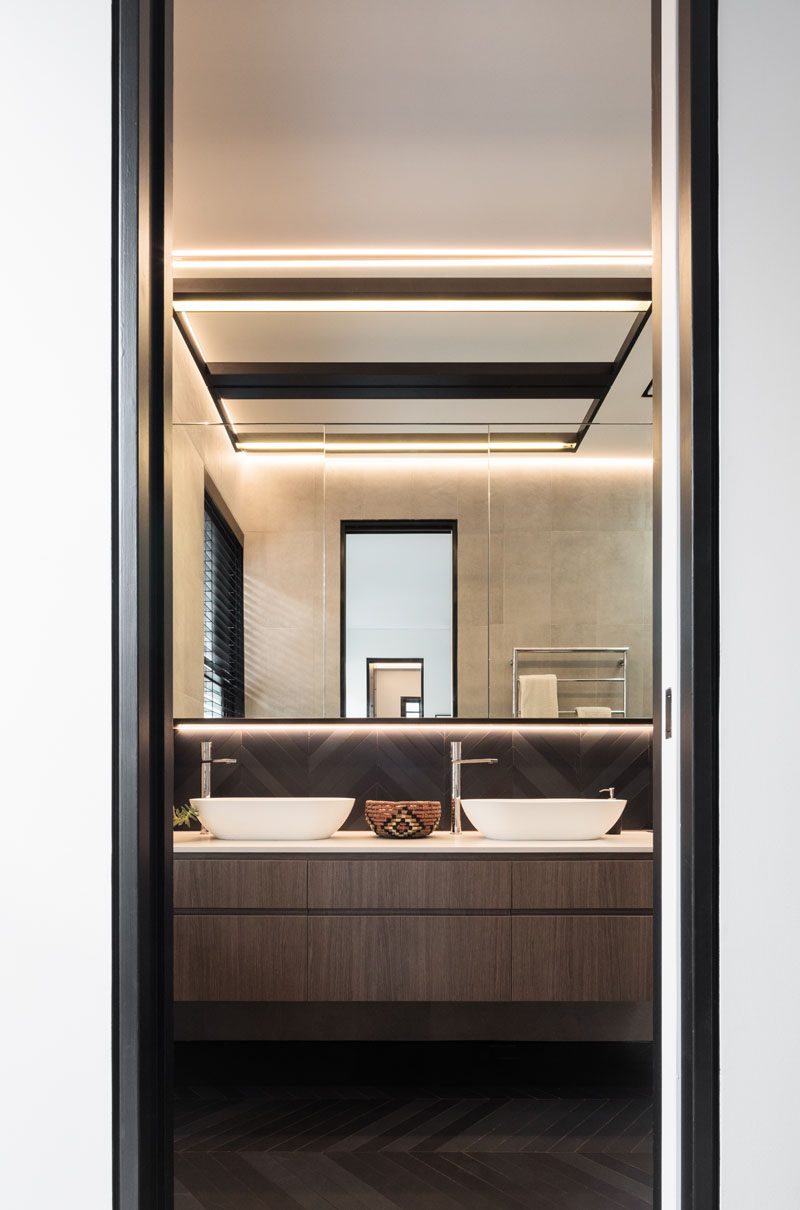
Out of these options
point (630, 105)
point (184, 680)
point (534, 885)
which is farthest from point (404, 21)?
point (534, 885)

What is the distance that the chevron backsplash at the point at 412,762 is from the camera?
13.1 ft

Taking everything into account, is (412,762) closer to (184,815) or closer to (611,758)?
(611,758)

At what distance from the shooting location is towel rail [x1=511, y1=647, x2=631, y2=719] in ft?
12.8

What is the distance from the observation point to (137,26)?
1.58 meters

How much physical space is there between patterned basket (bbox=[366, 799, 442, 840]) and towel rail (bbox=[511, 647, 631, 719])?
21.0 inches

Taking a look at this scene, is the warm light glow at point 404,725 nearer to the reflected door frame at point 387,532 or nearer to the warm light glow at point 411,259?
the reflected door frame at point 387,532

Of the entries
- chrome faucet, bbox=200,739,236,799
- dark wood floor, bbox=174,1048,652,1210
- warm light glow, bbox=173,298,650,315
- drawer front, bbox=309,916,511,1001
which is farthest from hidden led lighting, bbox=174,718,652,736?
warm light glow, bbox=173,298,650,315

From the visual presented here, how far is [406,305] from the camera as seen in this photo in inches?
154

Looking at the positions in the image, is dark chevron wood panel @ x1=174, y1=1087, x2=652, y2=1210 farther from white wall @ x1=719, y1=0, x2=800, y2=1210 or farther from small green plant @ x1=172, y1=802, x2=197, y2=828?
white wall @ x1=719, y1=0, x2=800, y2=1210

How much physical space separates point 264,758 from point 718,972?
104 inches

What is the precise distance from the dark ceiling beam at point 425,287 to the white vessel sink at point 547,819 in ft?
6.26

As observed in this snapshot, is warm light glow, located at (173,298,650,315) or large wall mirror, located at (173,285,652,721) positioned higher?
warm light glow, located at (173,298,650,315)

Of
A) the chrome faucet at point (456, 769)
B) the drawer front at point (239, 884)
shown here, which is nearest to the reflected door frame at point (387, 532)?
the chrome faucet at point (456, 769)

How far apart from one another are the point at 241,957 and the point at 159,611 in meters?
2.04
